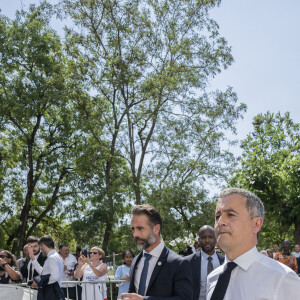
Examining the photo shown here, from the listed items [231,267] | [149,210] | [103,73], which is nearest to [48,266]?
[149,210]

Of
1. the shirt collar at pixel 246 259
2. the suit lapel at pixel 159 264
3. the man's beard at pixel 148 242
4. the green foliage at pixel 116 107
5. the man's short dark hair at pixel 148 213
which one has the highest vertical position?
the green foliage at pixel 116 107

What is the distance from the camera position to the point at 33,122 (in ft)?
99.9

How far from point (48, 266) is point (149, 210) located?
190 inches

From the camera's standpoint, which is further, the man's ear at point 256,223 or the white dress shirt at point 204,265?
the white dress shirt at point 204,265

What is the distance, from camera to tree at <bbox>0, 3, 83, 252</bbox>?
27984 mm

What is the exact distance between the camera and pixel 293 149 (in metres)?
28.9

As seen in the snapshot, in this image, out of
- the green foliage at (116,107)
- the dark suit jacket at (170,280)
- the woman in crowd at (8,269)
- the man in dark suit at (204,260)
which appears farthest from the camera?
the green foliage at (116,107)

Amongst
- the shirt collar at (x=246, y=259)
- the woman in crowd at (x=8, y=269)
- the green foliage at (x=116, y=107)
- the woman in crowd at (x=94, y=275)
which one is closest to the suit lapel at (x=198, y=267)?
the woman in crowd at (x=94, y=275)

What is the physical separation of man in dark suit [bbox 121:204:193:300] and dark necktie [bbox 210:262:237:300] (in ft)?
4.67

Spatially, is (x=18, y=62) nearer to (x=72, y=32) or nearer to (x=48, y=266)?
(x=72, y=32)

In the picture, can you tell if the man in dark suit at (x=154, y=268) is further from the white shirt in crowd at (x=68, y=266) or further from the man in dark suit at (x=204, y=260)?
the white shirt in crowd at (x=68, y=266)

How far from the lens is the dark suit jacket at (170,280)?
12.6ft

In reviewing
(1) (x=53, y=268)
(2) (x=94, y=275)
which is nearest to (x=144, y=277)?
(1) (x=53, y=268)

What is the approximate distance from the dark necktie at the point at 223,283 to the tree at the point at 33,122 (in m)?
24.2
